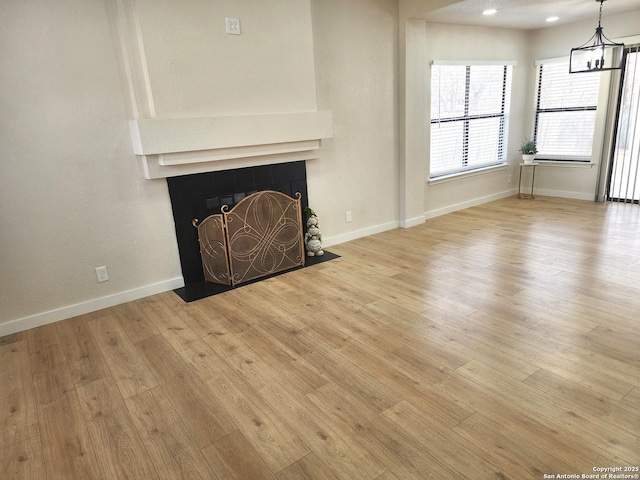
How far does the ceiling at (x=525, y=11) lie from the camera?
4.10 m

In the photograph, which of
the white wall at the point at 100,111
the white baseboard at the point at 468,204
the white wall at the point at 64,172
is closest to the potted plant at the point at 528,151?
the white baseboard at the point at 468,204

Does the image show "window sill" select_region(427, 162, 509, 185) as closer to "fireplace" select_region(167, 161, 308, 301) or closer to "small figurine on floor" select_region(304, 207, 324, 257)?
"small figurine on floor" select_region(304, 207, 324, 257)

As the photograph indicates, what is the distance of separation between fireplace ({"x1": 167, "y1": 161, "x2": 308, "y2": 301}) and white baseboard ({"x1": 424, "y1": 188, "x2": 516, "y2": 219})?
2.55 m

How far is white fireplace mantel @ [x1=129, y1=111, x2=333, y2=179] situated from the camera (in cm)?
304

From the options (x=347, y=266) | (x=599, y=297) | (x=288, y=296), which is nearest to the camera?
(x=599, y=297)

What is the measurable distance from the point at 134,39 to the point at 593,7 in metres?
4.84

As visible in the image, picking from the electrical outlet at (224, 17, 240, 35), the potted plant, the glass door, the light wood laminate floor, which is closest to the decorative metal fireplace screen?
the light wood laminate floor

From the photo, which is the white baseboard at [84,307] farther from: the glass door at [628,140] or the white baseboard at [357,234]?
the glass door at [628,140]

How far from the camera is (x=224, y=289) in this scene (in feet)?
11.4

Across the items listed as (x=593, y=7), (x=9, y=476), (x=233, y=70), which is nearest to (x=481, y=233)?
(x=593, y=7)

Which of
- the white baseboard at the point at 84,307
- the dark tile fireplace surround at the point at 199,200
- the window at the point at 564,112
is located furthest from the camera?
the window at the point at 564,112

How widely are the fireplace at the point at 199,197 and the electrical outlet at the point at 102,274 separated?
59cm

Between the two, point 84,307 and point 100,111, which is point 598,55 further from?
point 84,307

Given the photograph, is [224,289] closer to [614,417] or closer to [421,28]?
[614,417]
